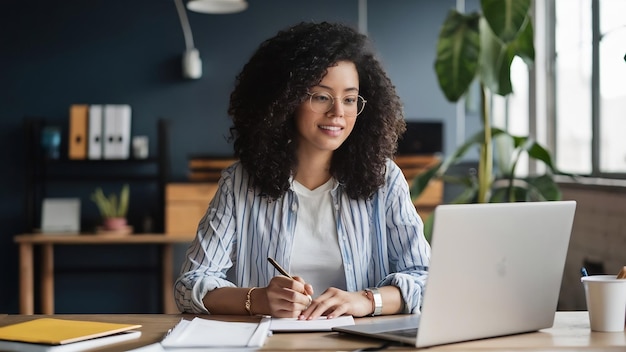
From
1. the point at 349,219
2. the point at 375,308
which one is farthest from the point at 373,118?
the point at 375,308

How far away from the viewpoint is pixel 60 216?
525cm

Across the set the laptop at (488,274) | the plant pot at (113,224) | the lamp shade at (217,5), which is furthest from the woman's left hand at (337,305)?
the plant pot at (113,224)

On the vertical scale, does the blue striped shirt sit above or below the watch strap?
above

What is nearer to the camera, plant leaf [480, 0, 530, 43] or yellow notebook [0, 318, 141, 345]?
yellow notebook [0, 318, 141, 345]

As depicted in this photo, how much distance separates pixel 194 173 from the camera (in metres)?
5.12

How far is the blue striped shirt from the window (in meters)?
1.96

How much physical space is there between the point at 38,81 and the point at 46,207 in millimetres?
863

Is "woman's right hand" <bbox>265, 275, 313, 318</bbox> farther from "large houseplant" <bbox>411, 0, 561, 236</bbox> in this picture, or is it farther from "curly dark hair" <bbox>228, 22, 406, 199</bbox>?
"large houseplant" <bbox>411, 0, 561, 236</bbox>

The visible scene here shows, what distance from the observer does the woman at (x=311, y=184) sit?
7.08 ft

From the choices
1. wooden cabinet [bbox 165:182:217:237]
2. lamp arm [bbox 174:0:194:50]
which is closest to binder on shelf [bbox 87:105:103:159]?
wooden cabinet [bbox 165:182:217:237]

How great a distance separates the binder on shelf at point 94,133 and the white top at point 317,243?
325cm

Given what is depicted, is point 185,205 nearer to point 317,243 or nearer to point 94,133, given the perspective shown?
point 94,133

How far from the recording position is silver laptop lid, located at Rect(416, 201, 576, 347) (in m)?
1.49

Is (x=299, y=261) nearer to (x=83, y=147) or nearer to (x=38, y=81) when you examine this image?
(x=83, y=147)
